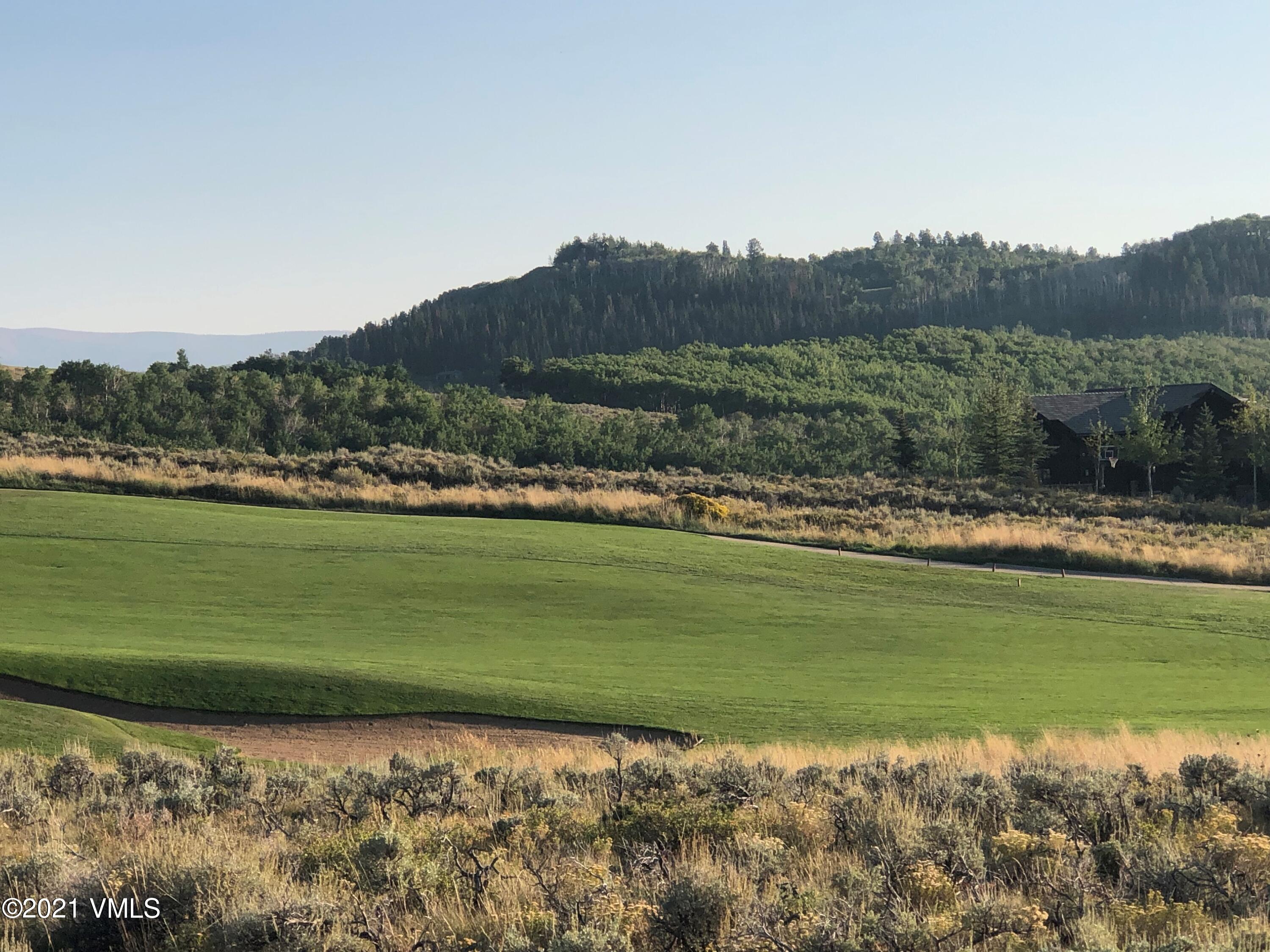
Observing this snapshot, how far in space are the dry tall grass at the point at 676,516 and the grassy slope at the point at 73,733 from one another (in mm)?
18265

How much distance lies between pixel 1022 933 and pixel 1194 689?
12.3 m

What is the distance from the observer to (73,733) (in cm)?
1280

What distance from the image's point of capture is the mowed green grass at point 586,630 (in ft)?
48.2

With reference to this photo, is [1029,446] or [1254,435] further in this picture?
[1029,446]

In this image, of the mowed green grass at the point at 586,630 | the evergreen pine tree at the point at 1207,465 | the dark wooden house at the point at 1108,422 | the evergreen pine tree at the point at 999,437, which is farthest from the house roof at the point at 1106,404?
the mowed green grass at the point at 586,630

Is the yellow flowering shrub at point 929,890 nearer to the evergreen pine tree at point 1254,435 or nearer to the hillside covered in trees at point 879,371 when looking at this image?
the evergreen pine tree at point 1254,435

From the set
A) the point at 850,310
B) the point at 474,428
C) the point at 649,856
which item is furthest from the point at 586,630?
the point at 850,310

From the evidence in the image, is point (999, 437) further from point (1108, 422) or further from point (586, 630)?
point (586, 630)

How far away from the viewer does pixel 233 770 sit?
1037 centimetres

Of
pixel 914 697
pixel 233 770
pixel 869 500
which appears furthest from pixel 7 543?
pixel 869 500

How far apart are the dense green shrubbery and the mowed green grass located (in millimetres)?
4141

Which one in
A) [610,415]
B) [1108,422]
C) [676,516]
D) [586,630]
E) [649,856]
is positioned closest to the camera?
[649,856]

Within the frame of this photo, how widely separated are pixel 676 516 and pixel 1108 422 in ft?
119

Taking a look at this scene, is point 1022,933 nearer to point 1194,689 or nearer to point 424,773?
point 424,773
